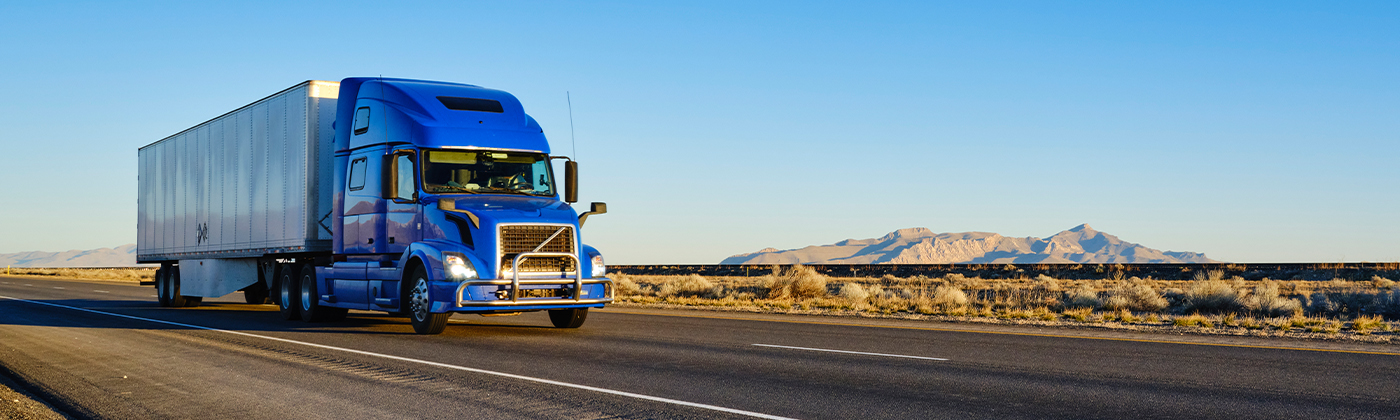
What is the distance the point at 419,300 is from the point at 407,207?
1427 millimetres

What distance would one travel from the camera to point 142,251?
2717 centimetres

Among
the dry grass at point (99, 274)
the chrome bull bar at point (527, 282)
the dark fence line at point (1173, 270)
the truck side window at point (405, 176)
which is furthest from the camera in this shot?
the dry grass at point (99, 274)

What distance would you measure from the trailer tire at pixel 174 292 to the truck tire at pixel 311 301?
7819mm

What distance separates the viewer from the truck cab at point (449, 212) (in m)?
14.7

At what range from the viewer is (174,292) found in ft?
82.1

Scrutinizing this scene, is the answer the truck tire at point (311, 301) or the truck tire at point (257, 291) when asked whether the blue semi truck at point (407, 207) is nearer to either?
the truck tire at point (311, 301)

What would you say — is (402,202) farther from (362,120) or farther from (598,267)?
(598,267)

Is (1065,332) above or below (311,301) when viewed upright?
below

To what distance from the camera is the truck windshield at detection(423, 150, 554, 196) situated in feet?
51.0

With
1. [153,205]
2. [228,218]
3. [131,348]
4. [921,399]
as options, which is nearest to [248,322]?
[228,218]

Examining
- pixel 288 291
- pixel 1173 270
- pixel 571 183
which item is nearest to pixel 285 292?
pixel 288 291

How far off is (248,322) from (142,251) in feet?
33.8

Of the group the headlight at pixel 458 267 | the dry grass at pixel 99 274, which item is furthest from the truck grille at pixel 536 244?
the dry grass at pixel 99 274

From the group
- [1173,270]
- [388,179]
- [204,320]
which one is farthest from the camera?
[1173,270]
